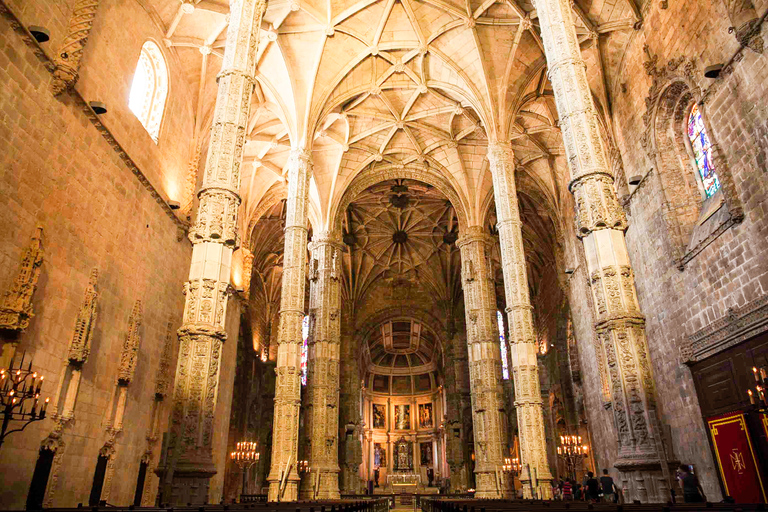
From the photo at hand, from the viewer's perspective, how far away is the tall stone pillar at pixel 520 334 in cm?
1509

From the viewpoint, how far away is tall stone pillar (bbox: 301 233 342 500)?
2012 cm

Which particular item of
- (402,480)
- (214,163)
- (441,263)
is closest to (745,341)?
(214,163)

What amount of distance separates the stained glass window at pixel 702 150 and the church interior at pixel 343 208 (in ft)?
0.27

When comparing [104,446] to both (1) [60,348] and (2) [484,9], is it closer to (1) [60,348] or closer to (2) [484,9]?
(1) [60,348]

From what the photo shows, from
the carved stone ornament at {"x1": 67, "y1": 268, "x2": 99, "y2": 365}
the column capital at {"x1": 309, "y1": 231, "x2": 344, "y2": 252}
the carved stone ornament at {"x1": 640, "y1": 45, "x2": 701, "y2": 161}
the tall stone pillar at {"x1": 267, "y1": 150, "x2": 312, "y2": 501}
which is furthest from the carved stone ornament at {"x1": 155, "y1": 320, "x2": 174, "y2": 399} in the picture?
the carved stone ornament at {"x1": 640, "y1": 45, "x2": 701, "y2": 161}

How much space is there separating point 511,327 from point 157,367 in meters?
11.7

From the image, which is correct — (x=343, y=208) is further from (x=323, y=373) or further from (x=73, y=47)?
(x=73, y=47)

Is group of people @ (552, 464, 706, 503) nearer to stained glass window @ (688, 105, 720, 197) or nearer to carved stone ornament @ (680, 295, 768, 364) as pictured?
carved stone ornament @ (680, 295, 768, 364)

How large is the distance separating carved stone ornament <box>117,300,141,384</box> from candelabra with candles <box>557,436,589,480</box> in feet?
70.0

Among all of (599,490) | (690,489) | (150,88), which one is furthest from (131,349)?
(599,490)

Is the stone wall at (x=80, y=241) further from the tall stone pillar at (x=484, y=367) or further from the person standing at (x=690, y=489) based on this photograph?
the person standing at (x=690, y=489)

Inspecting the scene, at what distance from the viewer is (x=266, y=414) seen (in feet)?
128

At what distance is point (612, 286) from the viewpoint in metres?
8.92

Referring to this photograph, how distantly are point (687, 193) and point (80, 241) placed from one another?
53.7 feet
